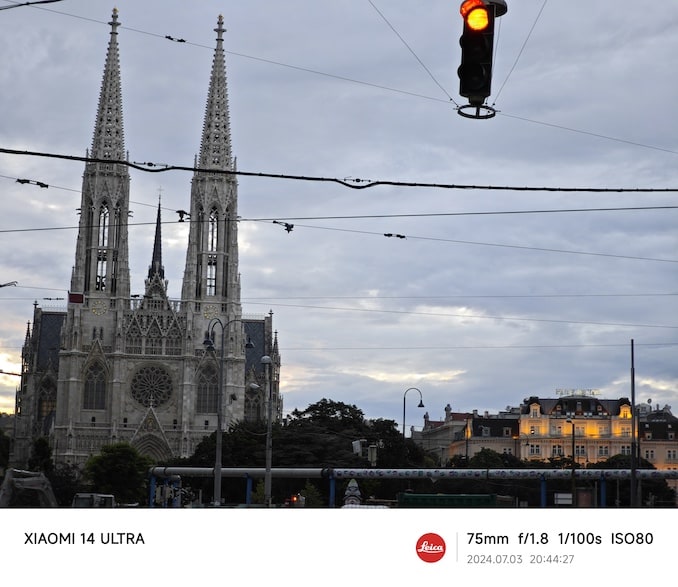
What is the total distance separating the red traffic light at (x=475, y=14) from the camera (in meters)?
14.2

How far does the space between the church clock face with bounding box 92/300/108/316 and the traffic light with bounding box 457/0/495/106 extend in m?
129

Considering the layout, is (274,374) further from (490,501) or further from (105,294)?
(490,501)

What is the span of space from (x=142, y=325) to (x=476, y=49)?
130 m

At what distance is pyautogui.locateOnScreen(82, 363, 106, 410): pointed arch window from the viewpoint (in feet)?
452

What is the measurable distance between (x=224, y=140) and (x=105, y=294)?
23.4m

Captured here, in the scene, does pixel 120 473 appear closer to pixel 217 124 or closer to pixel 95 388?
pixel 95 388

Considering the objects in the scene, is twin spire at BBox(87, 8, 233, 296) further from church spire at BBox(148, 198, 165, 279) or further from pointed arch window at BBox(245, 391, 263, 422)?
pointed arch window at BBox(245, 391, 263, 422)

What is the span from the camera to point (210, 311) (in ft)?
457

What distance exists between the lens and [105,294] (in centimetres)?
14038

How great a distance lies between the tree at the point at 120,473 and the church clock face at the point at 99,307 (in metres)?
50.8

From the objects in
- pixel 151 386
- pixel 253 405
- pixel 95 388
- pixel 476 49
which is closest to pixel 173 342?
pixel 151 386

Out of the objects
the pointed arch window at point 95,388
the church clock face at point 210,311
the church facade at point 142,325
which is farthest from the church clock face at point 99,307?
the church clock face at point 210,311
